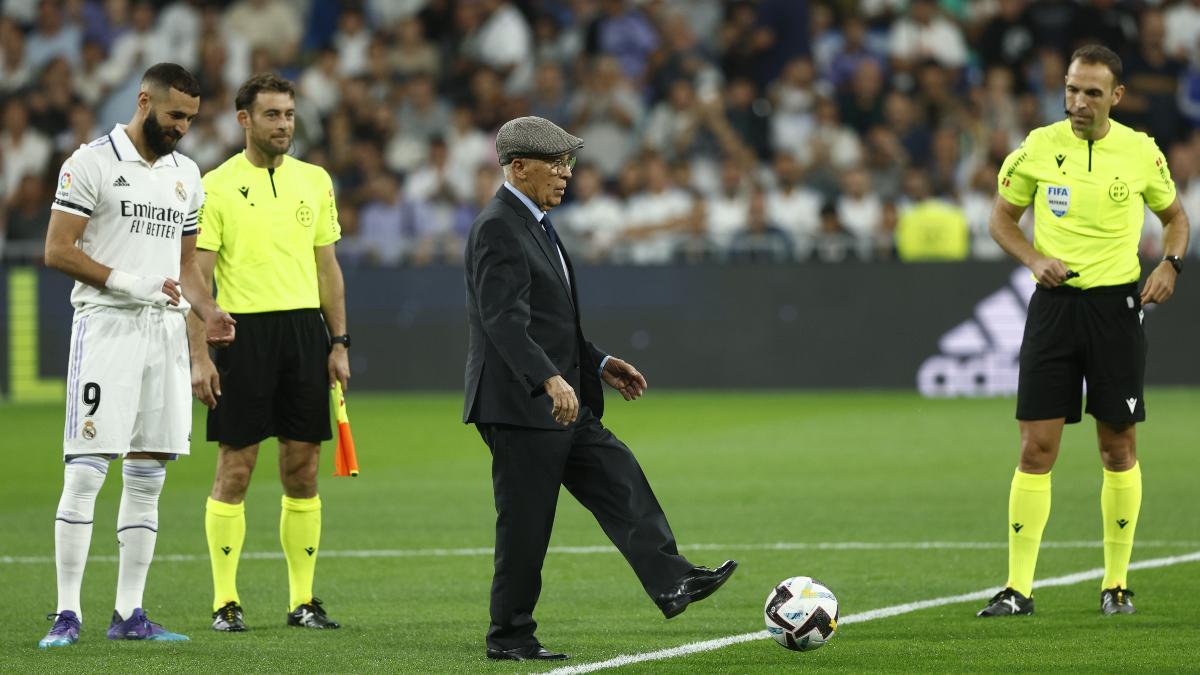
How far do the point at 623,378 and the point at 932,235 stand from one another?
13.3 m

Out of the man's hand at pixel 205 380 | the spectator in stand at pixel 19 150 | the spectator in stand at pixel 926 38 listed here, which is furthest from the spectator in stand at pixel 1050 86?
the man's hand at pixel 205 380

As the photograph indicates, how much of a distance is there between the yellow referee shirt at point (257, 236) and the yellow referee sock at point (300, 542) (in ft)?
3.07

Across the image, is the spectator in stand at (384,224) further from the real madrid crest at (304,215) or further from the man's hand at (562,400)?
the man's hand at (562,400)

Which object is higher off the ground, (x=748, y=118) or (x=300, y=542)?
(x=748, y=118)

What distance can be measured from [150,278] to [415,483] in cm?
650

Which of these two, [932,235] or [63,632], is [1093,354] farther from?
[932,235]

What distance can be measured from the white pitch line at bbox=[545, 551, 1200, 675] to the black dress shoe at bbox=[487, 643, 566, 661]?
19 centimetres

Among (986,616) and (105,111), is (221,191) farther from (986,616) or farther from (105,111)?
(105,111)

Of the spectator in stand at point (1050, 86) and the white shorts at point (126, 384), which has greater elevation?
the spectator in stand at point (1050, 86)

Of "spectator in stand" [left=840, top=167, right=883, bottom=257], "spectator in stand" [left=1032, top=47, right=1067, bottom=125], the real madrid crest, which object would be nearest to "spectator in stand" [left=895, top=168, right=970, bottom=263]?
"spectator in stand" [left=840, top=167, right=883, bottom=257]

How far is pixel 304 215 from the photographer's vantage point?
28.8 feet

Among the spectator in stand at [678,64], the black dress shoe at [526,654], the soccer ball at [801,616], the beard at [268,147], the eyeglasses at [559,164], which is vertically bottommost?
the black dress shoe at [526,654]

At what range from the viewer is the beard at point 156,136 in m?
8.09

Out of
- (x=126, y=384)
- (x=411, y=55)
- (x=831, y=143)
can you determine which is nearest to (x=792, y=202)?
(x=831, y=143)
